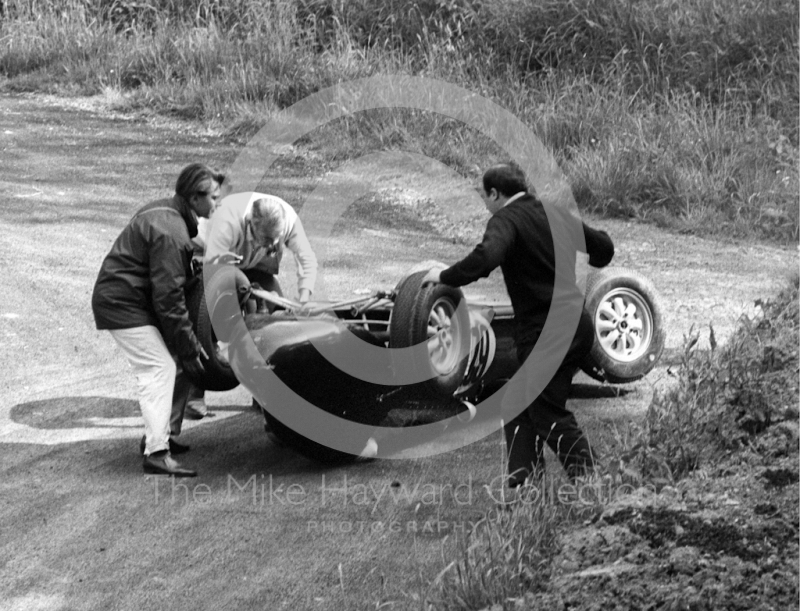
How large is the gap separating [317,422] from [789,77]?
11.0 meters

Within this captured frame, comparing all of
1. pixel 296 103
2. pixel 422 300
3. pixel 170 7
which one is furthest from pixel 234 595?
pixel 170 7

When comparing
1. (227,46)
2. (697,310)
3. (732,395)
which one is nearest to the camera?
(732,395)

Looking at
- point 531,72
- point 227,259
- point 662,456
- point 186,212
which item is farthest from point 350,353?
point 531,72

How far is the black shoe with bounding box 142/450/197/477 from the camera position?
674 centimetres

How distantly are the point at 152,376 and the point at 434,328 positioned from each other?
1.71m

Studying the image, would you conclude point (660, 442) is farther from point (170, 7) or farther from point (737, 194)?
point (170, 7)

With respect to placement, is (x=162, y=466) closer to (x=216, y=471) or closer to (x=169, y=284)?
(x=216, y=471)

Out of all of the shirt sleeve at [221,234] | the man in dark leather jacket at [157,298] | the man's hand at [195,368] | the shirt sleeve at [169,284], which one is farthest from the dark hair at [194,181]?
the man's hand at [195,368]

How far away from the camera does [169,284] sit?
21.1 ft

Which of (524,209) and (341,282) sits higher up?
(524,209)

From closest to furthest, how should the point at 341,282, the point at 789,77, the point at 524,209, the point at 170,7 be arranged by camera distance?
the point at 524,209, the point at 341,282, the point at 789,77, the point at 170,7

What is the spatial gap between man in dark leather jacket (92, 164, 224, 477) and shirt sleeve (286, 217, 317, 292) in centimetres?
91

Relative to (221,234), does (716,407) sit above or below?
below

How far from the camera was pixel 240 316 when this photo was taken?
22.4 ft
